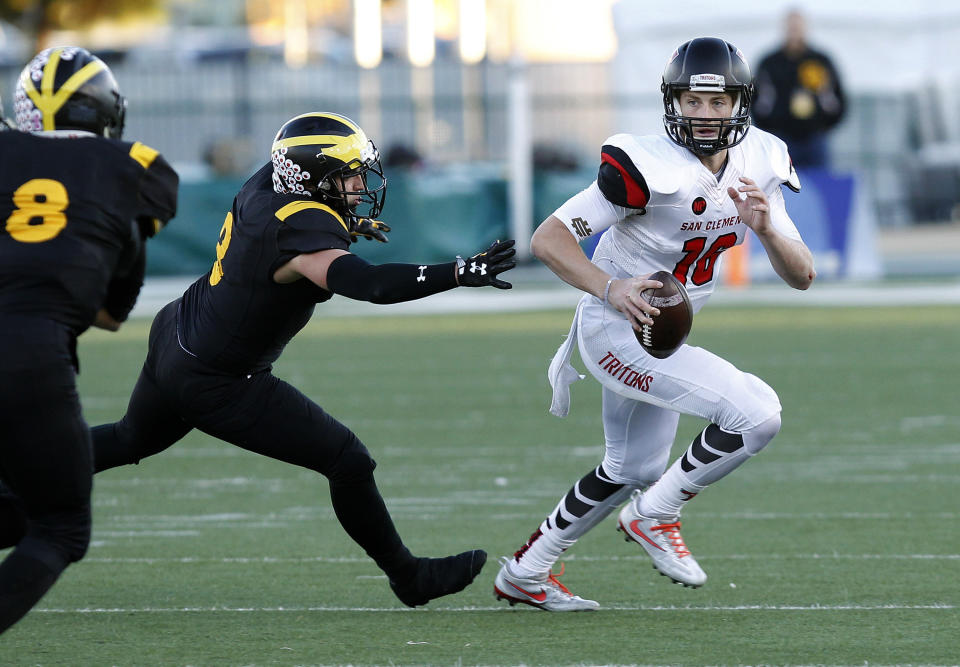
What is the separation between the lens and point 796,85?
14.1 metres

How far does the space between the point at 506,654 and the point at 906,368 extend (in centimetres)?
630

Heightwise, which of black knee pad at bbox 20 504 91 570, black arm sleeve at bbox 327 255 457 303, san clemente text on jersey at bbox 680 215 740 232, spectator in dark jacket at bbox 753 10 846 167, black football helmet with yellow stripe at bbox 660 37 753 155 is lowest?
black knee pad at bbox 20 504 91 570

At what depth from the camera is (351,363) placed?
1065 centimetres

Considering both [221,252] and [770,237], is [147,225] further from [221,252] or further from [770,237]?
[770,237]

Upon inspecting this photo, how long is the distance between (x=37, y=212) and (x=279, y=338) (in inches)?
39.1

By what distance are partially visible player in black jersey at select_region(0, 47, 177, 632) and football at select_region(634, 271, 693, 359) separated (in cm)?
138

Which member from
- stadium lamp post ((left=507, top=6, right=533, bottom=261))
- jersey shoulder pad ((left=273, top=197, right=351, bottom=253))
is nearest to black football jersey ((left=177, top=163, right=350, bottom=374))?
jersey shoulder pad ((left=273, top=197, right=351, bottom=253))

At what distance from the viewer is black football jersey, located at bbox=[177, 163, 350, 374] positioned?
4301 millimetres

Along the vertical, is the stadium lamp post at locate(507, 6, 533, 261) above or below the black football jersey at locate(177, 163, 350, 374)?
below

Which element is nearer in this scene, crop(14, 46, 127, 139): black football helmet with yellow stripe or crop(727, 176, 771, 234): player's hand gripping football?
crop(14, 46, 127, 139): black football helmet with yellow stripe

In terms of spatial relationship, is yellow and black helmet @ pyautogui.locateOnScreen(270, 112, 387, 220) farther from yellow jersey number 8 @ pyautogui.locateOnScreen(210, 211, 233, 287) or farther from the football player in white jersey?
the football player in white jersey

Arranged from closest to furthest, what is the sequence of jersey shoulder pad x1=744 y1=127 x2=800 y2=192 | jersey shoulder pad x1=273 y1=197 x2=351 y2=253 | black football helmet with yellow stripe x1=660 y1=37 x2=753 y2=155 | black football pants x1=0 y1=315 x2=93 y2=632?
black football pants x1=0 y1=315 x2=93 y2=632
jersey shoulder pad x1=273 y1=197 x2=351 y2=253
black football helmet with yellow stripe x1=660 y1=37 x2=753 y2=155
jersey shoulder pad x1=744 y1=127 x2=800 y2=192

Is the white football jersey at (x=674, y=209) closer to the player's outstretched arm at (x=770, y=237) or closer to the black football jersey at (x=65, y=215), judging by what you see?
the player's outstretched arm at (x=770, y=237)

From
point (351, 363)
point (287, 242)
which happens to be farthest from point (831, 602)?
point (351, 363)
